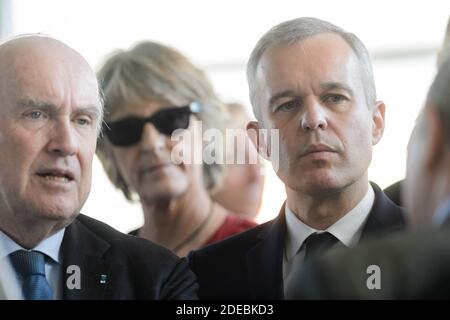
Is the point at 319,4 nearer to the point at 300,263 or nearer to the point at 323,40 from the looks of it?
the point at 323,40

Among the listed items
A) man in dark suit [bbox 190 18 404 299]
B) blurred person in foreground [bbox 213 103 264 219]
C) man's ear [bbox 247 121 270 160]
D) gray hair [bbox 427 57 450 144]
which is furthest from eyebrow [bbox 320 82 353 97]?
blurred person in foreground [bbox 213 103 264 219]

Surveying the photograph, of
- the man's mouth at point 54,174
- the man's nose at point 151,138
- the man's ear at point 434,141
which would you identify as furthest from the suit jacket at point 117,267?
the man's ear at point 434,141

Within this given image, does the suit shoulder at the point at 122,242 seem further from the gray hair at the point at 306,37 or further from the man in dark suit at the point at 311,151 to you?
the gray hair at the point at 306,37

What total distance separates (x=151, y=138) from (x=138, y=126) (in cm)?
4

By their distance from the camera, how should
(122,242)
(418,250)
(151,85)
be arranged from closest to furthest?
(418,250) < (122,242) < (151,85)

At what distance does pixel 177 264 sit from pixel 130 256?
8 centimetres

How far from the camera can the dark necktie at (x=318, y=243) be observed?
56.9 inches

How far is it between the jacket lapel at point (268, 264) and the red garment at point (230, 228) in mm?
329

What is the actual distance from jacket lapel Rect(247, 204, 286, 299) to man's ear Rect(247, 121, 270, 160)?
0.11 meters

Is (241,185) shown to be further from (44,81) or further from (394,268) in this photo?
(394,268)

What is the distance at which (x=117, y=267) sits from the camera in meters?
1.44

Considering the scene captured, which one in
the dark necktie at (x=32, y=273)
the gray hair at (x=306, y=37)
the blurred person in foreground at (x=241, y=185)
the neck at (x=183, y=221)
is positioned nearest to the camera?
the dark necktie at (x=32, y=273)

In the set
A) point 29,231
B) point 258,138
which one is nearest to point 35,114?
point 29,231
